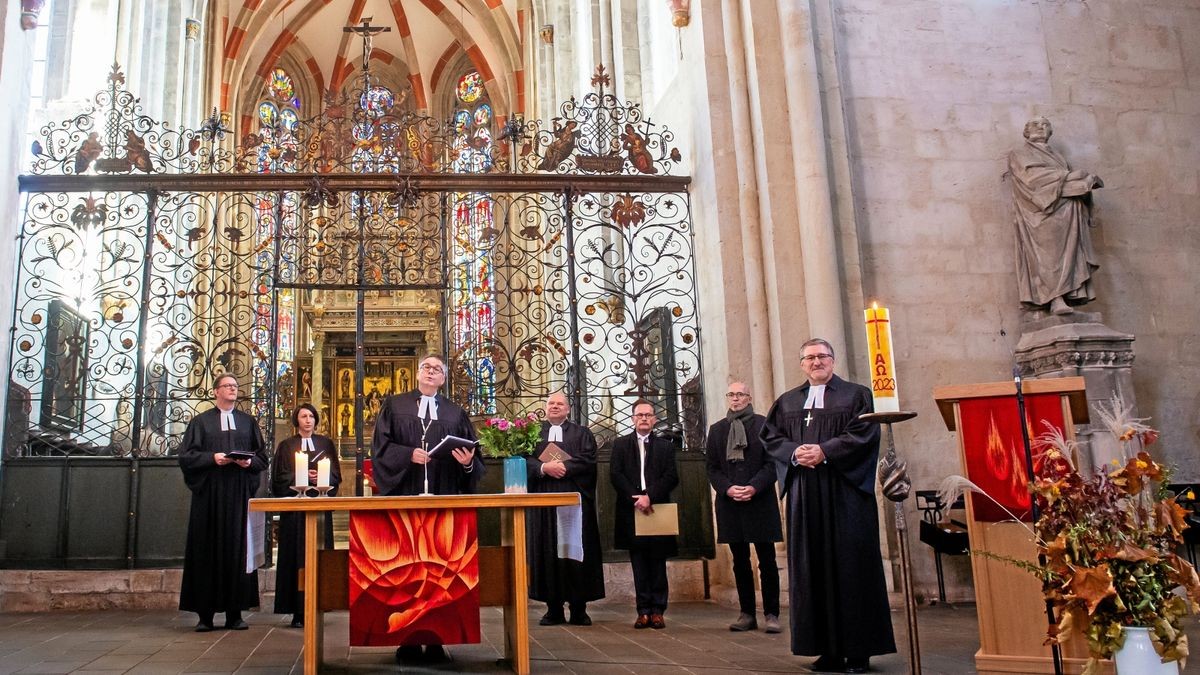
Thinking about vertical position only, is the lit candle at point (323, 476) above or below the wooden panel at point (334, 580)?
above

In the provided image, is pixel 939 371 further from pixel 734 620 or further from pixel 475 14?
pixel 475 14

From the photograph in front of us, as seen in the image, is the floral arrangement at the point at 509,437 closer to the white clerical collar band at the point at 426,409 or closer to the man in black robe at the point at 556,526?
the white clerical collar band at the point at 426,409

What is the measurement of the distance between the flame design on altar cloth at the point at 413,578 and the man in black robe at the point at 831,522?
1565mm

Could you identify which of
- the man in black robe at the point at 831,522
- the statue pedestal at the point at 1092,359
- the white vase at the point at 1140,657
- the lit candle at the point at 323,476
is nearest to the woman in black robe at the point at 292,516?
the lit candle at the point at 323,476

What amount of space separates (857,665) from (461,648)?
7.33 ft

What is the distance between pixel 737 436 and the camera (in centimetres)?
641

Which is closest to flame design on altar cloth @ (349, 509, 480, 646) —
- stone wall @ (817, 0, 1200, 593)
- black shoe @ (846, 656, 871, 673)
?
black shoe @ (846, 656, 871, 673)

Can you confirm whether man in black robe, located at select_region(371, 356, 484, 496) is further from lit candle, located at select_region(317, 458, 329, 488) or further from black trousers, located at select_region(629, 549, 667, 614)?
black trousers, located at select_region(629, 549, 667, 614)

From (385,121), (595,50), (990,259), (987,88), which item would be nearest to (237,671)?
(385,121)

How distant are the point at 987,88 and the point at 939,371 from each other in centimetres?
264

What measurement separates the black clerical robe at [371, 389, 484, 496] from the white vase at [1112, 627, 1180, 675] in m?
3.54

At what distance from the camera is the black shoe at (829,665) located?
4605mm

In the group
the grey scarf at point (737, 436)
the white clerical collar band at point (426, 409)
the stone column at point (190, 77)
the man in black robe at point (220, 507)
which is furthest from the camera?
the stone column at point (190, 77)

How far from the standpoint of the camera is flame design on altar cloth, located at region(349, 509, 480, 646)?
15.0 feet
